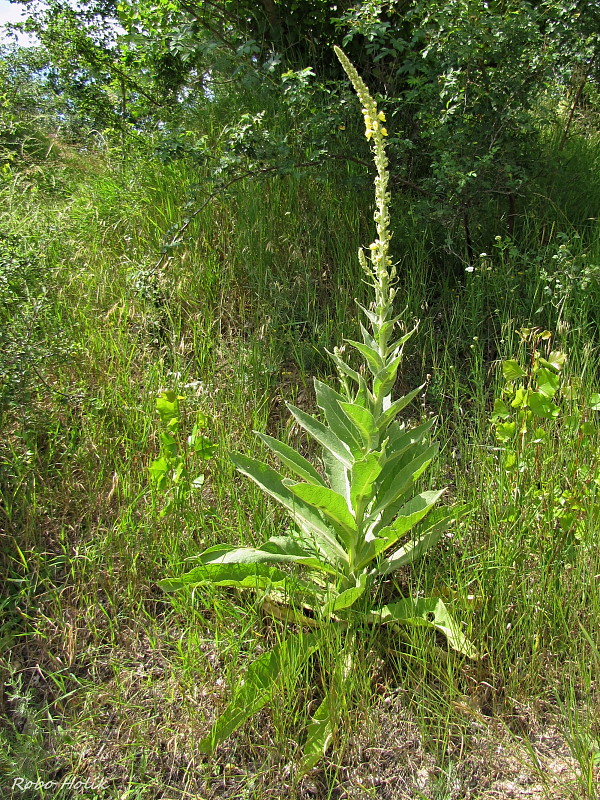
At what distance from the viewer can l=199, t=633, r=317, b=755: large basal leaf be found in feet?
5.88

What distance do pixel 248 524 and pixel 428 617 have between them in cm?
78

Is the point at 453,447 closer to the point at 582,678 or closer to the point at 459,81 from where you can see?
the point at 582,678

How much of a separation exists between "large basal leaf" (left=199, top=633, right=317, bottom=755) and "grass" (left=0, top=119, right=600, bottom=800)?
0.19 ft

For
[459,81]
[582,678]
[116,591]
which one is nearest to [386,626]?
[582,678]

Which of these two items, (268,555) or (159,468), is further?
(159,468)

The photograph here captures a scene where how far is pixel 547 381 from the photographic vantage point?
7.36 feet

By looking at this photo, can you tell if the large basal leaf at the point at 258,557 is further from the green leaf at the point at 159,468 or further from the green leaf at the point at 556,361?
the green leaf at the point at 556,361

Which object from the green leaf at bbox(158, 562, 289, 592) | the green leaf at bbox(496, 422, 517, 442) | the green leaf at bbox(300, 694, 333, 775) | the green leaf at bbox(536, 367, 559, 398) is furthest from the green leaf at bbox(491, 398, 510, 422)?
the green leaf at bbox(300, 694, 333, 775)

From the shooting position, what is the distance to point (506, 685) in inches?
76.6

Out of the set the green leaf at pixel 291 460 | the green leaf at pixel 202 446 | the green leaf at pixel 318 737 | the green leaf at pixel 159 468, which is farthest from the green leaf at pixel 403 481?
the green leaf at pixel 159 468

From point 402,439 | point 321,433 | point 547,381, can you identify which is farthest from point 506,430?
point 321,433

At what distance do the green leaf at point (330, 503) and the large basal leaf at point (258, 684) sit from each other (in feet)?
1.21

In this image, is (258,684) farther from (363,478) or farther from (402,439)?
(402,439)

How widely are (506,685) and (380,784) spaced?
49 centimetres
